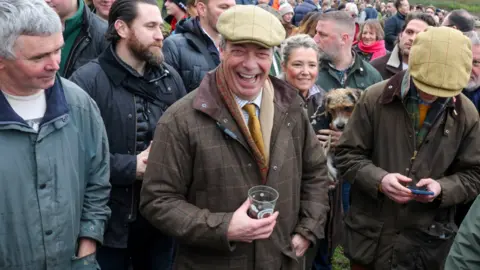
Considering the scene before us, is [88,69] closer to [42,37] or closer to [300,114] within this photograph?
[42,37]

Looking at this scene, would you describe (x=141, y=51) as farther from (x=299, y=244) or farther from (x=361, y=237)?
(x=361, y=237)

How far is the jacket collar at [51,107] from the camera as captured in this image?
2239 millimetres

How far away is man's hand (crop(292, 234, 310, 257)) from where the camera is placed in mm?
2750

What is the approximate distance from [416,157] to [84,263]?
A: 2.06 metres

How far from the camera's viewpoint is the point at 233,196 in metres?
2.50

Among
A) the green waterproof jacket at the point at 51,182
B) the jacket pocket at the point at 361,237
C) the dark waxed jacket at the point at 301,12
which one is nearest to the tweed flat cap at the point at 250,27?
the green waterproof jacket at the point at 51,182

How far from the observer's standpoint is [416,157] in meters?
3.11

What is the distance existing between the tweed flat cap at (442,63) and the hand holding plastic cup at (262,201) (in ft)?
3.97

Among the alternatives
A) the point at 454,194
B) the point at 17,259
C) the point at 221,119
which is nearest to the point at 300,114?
the point at 221,119

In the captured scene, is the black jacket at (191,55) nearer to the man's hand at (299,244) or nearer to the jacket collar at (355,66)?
the jacket collar at (355,66)

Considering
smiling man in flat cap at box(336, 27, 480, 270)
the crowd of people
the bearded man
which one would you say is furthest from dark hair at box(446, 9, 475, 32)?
the bearded man

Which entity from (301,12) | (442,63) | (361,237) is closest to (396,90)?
(442,63)

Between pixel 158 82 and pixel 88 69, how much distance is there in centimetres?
48

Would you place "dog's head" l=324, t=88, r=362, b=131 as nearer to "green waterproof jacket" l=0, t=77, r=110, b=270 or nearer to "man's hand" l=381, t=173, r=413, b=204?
"man's hand" l=381, t=173, r=413, b=204
